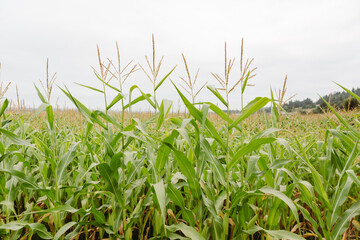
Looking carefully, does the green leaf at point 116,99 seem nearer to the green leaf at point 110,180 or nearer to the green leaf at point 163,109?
the green leaf at point 163,109

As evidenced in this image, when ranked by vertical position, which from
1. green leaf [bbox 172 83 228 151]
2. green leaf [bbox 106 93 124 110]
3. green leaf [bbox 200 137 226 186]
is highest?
green leaf [bbox 106 93 124 110]

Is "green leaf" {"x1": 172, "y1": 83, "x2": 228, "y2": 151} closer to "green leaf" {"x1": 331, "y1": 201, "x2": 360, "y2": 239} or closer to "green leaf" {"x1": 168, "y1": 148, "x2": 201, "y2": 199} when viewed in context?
"green leaf" {"x1": 168, "y1": 148, "x2": 201, "y2": 199}

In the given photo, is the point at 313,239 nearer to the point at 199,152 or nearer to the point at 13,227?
the point at 199,152

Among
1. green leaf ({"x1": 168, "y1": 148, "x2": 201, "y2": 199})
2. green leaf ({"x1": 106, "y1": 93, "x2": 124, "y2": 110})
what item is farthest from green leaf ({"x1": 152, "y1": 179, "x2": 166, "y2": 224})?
green leaf ({"x1": 106, "y1": 93, "x2": 124, "y2": 110})

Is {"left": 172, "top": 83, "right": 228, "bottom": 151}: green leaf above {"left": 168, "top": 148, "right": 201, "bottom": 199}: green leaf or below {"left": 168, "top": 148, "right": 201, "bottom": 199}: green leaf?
above

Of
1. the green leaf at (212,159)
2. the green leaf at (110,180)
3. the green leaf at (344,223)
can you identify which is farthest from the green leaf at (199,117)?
the green leaf at (344,223)

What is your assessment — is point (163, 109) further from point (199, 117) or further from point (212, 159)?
point (212, 159)

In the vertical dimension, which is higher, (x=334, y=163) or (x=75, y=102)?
(x=75, y=102)

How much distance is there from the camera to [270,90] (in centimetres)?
159

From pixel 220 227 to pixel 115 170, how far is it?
0.75 meters

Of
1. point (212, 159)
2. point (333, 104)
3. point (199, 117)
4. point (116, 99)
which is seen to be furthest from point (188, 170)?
point (333, 104)

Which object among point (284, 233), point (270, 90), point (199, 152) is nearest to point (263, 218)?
point (284, 233)

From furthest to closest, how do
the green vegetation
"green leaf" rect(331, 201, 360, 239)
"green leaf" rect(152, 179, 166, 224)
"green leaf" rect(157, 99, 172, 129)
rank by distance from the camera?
the green vegetation, "green leaf" rect(157, 99, 172, 129), "green leaf" rect(331, 201, 360, 239), "green leaf" rect(152, 179, 166, 224)

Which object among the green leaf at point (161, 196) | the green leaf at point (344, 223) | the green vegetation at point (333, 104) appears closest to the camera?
the green leaf at point (161, 196)
